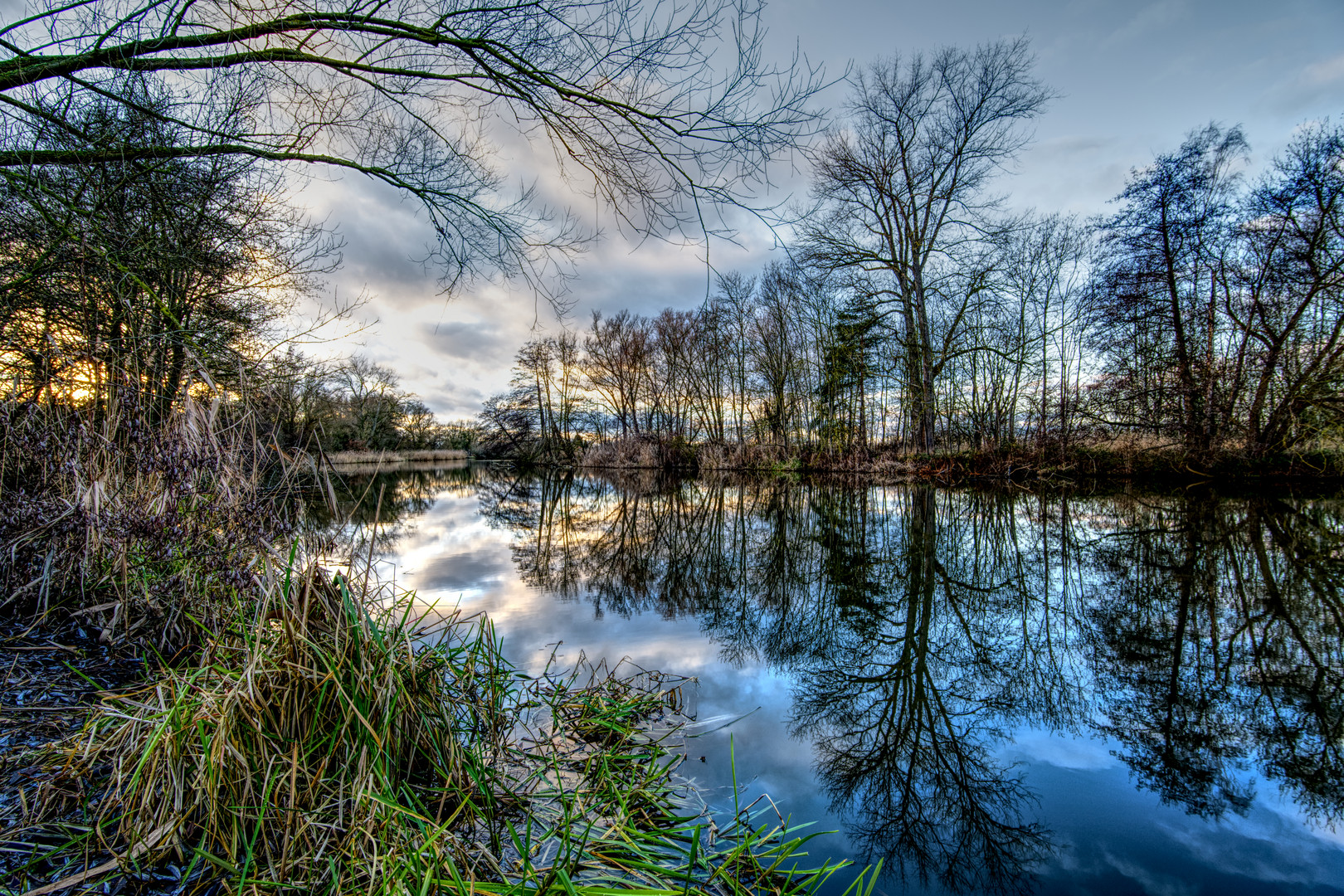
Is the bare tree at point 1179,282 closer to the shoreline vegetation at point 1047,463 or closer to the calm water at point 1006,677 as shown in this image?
the shoreline vegetation at point 1047,463

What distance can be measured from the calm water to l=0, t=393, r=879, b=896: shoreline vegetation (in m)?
0.45

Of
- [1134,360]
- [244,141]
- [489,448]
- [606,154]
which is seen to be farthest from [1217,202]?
[489,448]

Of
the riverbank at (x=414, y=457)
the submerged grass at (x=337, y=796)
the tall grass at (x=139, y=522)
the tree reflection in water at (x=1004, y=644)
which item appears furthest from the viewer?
the riverbank at (x=414, y=457)

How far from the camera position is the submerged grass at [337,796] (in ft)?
4.29

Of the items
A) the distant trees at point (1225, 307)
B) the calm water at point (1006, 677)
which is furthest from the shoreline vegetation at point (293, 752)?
the distant trees at point (1225, 307)

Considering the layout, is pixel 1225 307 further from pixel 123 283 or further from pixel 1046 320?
pixel 123 283

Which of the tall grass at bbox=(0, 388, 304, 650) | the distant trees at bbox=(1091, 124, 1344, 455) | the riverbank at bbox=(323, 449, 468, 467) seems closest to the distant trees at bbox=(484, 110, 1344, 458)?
the distant trees at bbox=(1091, 124, 1344, 455)

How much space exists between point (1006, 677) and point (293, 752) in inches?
146

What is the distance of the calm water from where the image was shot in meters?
1.91

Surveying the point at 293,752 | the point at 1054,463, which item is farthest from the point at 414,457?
the point at 293,752

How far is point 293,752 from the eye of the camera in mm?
1476

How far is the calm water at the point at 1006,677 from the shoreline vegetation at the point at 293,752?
451mm

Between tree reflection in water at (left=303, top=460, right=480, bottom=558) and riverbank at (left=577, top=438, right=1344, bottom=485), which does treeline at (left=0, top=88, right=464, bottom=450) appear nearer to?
tree reflection in water at (left=303, top=460, right=480, bottom=558)

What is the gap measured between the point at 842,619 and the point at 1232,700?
7.34 feet
